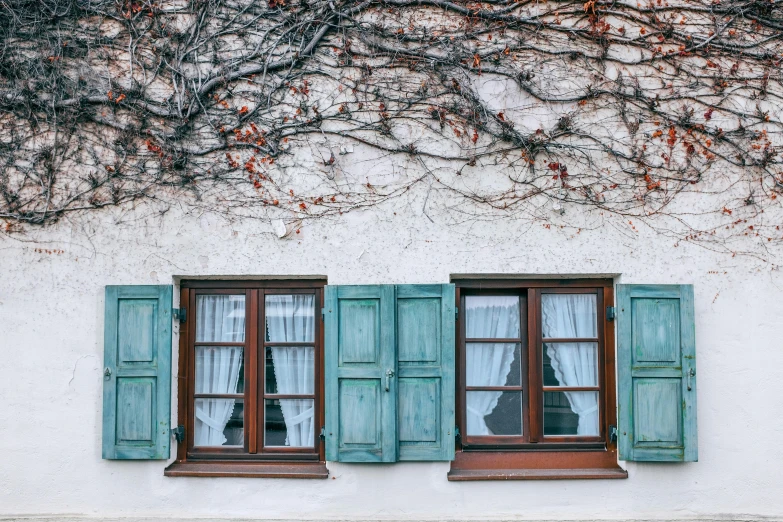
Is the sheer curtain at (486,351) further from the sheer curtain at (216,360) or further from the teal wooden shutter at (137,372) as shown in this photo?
the teal wooden shutter at (137,372)

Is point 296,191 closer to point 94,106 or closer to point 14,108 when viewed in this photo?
point 94,106

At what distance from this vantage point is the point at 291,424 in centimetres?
462

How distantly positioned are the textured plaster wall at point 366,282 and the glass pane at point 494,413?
0.37 m

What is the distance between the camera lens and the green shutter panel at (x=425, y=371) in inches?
173

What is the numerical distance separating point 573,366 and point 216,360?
2.43 metres

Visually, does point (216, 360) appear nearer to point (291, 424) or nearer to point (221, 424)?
point (221, 424)

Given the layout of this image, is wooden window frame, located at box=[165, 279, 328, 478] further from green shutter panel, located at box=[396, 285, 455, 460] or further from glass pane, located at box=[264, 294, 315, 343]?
green shutter panel, located at box=[396, 285, 455, 460]

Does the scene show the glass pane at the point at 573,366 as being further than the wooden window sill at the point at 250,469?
Yes

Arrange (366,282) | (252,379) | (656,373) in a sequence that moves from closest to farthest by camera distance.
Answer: (656,373) < (366,282) < (252,379)

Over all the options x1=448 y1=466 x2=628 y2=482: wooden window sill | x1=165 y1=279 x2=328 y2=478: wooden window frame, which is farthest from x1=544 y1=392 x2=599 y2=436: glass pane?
x1=165 y1=279 x2=328 y2=478: wooden window frame

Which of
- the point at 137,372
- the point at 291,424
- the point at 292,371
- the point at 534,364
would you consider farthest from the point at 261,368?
the point at 534,364

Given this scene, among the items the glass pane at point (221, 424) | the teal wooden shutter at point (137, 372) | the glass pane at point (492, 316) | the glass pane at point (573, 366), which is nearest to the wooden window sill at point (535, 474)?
the glass pane at point (573, 366)

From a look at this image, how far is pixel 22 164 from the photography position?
461 centimetres

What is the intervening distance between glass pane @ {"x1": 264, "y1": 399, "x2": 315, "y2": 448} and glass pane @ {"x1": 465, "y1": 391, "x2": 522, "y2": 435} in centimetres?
108
